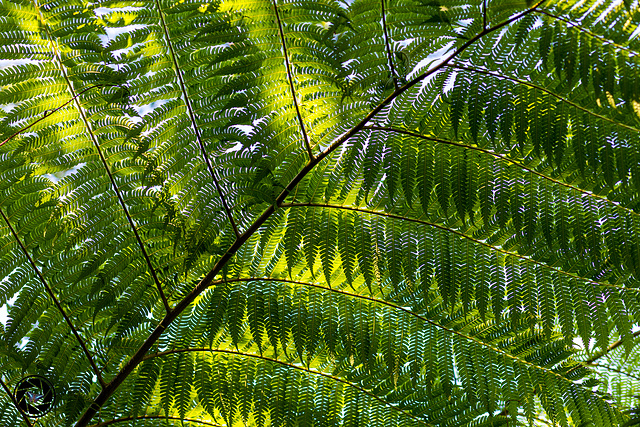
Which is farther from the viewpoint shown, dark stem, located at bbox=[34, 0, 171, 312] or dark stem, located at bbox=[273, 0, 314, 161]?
dark stem, located at bbox=[34, 0, 171, 312]

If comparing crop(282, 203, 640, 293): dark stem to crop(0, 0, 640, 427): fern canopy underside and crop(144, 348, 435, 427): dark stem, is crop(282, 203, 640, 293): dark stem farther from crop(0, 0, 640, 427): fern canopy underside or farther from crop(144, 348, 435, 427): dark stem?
crop(144, 348, 435, 427): dark stem

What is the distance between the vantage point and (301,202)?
1.58 m

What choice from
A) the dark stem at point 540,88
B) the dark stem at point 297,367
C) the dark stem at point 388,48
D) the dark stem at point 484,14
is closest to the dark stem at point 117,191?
the dark stem at point 297,367

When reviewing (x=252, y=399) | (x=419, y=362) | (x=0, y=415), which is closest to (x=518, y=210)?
(x=419, y=362)

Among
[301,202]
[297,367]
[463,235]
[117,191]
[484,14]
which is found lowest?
[297,367]

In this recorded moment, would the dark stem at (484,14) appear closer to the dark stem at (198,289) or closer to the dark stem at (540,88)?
the dark stem at (540,88)

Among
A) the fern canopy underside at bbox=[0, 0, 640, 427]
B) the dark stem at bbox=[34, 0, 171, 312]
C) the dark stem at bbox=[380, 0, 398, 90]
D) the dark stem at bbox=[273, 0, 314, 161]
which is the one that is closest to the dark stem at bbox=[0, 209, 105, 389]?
the fern canopy underside at bbox=[0, 0, 640, 427]

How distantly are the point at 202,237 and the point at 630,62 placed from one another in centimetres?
125

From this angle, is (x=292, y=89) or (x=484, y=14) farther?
(x=292, y=89)

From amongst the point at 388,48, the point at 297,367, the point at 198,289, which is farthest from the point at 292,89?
the point at 297,367

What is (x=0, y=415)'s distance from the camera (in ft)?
5.49

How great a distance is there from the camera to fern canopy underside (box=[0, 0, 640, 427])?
1.41 m

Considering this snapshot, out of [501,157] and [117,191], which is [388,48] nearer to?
[501,157]

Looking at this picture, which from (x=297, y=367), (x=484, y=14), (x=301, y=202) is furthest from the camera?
(x=297, y=367)
